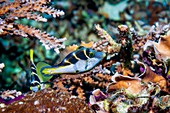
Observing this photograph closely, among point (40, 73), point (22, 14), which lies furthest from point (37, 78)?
point (22, 14)

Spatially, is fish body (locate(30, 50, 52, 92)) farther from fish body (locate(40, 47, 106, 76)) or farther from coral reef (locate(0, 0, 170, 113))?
coral reef (locate(0, 0, 170, 113))

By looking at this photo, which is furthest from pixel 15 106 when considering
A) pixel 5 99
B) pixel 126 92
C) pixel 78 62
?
pixel 126 92

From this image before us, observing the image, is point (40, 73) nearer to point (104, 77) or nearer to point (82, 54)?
point (82, 54)

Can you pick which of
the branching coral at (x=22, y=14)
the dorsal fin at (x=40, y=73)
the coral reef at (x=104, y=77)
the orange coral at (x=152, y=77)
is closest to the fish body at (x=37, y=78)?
the dorsal fin at (x=40, y=73)

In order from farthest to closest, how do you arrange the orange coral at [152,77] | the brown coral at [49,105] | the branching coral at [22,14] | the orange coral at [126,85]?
the branching coral at [22,14]
the orange coral at [152,77]
the orange coral at [126,85]
the brown coral at [49,105]

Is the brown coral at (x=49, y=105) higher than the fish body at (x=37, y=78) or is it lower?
lower

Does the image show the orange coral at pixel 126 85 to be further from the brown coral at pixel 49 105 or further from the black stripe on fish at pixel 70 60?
the black stripe on fish at pixel 70 60

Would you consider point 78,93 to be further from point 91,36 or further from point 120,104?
point 91,36
